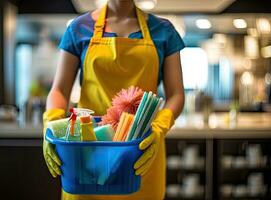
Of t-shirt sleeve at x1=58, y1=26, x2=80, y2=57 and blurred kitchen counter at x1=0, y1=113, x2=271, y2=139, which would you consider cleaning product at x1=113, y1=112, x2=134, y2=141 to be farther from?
blurred kitchen counter at x1=0, y1=113, x2=271, y2=139

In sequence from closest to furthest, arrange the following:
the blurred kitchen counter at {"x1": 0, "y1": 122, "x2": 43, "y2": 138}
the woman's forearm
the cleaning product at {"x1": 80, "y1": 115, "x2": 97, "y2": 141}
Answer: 1. the cleaning product at {"x1": 80, "y1": 115, "x2": 97, "y2": 141}
2. the woman's forearm
3. the blurred kitchen counter at {"x1": 0, "y1": 122, "x2": 43, "y2": 138}

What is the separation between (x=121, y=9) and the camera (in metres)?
→ 1.16

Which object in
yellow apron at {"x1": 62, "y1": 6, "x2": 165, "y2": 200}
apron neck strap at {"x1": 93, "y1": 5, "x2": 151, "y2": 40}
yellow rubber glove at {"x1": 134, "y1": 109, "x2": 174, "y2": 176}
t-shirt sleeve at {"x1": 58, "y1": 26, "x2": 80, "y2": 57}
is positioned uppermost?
apron neck strap at {"x1": 93, "y1": 5, "x2": 151, "y2": 40}

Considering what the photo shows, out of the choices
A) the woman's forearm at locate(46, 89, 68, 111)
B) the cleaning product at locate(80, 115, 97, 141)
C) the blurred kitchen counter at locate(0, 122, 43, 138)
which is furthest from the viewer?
the blurred kitchen counter at locate(0, 122, 43, 138)

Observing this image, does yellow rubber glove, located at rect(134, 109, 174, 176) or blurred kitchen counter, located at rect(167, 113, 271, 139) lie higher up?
yellow rubber glove, located at rect(134, 109, 174, 176)

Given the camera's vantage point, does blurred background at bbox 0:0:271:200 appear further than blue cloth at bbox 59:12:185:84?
Yes

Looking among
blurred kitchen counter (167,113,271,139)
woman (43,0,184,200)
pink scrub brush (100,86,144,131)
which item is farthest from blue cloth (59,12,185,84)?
blurred kitchen counter (167,113,271,139)

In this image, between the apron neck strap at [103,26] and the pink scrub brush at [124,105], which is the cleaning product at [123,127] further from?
the apron neck strap at [103,26]

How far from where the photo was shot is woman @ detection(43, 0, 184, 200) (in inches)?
43.7

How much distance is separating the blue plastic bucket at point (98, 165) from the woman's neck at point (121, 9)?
16.8 inches

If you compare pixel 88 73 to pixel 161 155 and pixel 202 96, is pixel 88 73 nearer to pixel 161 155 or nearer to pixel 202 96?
pixel 161 155

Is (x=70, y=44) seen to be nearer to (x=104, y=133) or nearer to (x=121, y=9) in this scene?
(x=121, y=9)

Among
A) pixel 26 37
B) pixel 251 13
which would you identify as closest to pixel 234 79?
pixel 251 13

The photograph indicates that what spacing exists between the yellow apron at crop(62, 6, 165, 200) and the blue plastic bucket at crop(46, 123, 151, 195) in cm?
24
